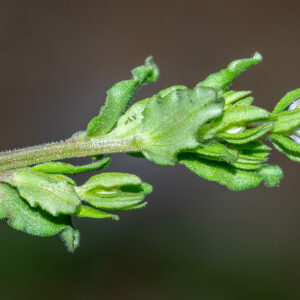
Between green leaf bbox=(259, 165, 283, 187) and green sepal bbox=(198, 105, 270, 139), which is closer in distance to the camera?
green sepal bbox=(198, 105, 270, 139)

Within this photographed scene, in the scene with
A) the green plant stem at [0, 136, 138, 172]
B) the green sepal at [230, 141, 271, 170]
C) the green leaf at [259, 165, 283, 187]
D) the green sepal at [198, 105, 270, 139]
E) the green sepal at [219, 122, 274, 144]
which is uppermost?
the green plant stem at [0, 136, 138, 172]

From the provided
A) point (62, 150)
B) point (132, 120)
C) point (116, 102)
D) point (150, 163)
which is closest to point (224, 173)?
point (132, 120)

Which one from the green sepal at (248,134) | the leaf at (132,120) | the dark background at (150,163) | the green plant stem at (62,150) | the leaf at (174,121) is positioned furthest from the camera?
the dark background at (150,163)

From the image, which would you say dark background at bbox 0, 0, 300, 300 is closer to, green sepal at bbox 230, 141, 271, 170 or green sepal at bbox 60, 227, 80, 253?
green sepal at bbox 60, 227, 80, 253

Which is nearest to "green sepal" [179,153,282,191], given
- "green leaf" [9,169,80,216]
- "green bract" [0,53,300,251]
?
"green bract" [0,53,300,251]

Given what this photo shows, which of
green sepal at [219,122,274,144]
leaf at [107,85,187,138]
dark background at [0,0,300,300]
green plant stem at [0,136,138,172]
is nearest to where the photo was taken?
green sepal at [219,122,274,144]

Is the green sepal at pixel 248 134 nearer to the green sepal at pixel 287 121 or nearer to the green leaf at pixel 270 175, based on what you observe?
the green sepal at pixel 287 121

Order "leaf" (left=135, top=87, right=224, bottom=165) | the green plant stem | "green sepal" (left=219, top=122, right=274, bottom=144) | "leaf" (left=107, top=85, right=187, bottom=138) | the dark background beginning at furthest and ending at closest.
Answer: the dark background, "leaf" (left=107, top=85, right=187, bottom=138), the green plant stem, "green sepal" (left=219, top=122, right=274, bottom=144), "leaf" (left=135, top=87, right=224, bottom=165)

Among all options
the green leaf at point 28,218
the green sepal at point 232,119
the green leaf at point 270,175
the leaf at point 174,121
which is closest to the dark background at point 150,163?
the green leaf at point 28,218
